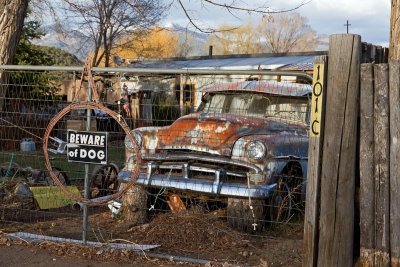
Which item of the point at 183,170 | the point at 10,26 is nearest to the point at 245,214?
the point at 183,170

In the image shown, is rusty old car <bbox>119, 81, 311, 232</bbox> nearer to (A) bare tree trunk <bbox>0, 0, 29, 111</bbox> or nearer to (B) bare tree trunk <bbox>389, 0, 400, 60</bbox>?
(B) bare tree trunk <bbox>389, 0, 400, 60</bbox>

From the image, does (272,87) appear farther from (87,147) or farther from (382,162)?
(382,162)

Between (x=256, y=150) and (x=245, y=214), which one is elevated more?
(x=256, y=150)

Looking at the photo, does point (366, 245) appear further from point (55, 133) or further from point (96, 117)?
point (55, 133)

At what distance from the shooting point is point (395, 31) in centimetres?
642

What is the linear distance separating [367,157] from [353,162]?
0.36 ft

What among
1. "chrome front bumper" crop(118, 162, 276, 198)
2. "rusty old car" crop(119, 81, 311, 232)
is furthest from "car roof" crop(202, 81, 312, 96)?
"chrome front bumper" crop(118, 162, 276, 198)

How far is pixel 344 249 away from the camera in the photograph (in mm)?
4988

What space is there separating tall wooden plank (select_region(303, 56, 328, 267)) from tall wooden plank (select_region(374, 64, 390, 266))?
1.33ft

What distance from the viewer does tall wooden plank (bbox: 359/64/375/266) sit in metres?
4.88

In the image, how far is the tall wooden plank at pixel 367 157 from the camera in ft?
16.0

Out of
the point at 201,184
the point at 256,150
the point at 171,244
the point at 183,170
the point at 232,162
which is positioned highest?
the point at 256,150

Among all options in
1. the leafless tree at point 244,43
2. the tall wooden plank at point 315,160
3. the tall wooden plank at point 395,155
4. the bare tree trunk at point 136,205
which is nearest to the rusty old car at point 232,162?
the bare tree trunk at point 136,205

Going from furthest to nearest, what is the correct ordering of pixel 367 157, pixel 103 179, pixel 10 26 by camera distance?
1. pixel 10 26
2. pixel 103 179
3. pixel 367 157
